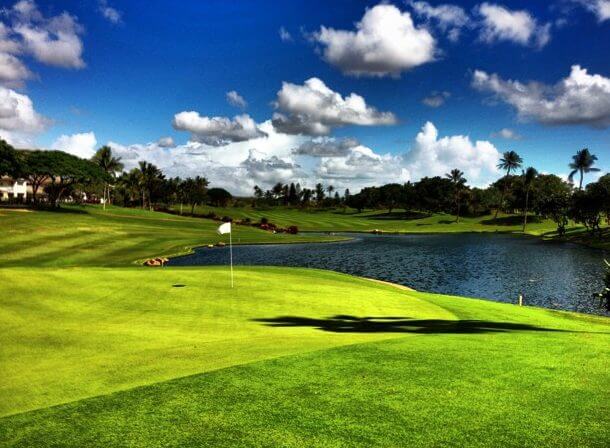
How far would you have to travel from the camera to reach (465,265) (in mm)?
70250

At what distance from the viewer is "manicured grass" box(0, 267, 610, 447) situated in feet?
24.4

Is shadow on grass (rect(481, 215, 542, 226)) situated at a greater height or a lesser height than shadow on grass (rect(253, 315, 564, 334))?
greater

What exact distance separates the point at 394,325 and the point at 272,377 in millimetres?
10891

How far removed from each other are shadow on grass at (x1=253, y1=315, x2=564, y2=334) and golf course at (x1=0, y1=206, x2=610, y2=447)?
12 cm

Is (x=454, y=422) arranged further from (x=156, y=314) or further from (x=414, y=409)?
(x=156, y=314)

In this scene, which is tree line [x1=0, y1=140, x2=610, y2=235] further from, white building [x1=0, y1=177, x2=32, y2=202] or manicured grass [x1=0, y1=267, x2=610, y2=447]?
manicured grass [x1=0, y1=267, x2=610, y2=447]

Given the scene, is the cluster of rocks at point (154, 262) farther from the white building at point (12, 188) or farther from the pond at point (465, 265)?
the white building at point (12, 188)

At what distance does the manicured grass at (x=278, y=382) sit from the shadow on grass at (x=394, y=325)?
21 cm

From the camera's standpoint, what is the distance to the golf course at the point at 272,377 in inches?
294

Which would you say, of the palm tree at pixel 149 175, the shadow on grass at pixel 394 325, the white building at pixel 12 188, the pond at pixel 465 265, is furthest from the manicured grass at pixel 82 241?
the white building at pixel 12 188

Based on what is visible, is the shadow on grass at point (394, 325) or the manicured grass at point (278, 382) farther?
the shadow on grass at point (394, 325)

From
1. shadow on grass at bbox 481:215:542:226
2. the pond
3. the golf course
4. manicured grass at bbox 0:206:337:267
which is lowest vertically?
the pond

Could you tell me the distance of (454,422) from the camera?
→ 7.73 m

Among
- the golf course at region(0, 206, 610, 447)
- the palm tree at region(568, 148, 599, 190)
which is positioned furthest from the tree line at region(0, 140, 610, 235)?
the golf course at region(0, 206, 610, 447)
